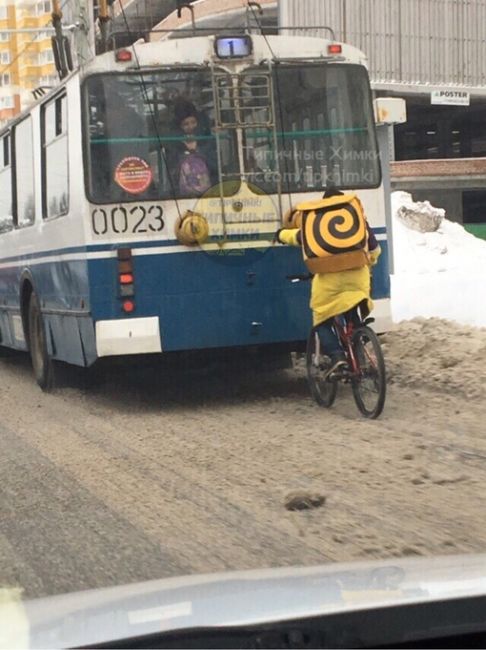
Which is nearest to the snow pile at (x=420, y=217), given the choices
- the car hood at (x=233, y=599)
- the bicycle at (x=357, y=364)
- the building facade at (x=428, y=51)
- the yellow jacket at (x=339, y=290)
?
the building facade at (x=428, y=51)

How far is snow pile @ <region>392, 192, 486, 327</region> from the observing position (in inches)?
552

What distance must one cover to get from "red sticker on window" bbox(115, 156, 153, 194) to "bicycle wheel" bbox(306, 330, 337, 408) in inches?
78.9

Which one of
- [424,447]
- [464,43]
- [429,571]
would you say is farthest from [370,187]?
[464,43]

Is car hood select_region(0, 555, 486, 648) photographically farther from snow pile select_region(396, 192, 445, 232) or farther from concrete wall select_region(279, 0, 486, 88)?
concrete wall select_region(279, 0, 486, 88)

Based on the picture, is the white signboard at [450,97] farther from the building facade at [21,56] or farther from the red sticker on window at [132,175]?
the red sticker on window at [132,175]

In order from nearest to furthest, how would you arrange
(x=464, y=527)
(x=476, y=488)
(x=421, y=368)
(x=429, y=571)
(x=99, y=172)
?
(x=429, y=571) → (x=464, y=527) → (x=476, y=488) → (x=99, y=172) → (x=421, y=368)

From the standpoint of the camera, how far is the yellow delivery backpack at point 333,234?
8.80m

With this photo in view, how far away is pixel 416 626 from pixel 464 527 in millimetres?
3153

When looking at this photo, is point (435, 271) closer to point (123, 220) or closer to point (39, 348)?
point (39, 348)

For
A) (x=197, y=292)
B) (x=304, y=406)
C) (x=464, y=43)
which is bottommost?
(x=304, y=406)

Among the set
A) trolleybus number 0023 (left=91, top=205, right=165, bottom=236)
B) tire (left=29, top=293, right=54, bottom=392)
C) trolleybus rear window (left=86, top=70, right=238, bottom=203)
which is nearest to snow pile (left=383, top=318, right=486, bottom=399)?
trolleybus rear window (left=86, top=70, right=238, bottom=203)

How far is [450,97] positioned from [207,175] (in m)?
35.8

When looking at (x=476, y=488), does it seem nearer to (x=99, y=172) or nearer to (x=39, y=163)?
(x=99, y=172)

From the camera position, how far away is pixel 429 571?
294 cm
